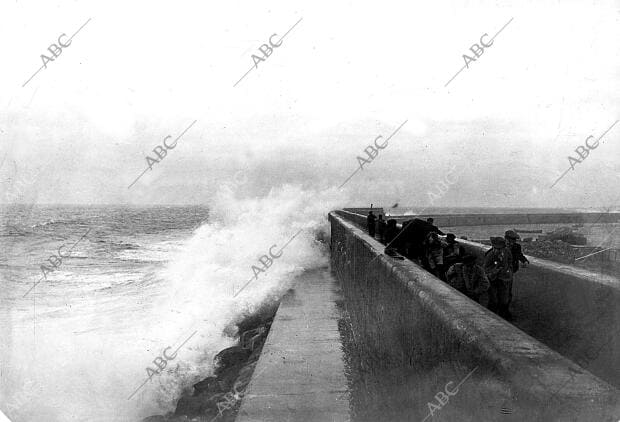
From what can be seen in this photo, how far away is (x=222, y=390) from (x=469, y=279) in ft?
15.9

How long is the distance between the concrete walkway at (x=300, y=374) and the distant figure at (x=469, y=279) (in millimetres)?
1649

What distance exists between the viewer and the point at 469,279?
15.9ft

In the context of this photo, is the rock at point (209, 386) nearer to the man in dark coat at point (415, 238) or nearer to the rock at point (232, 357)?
the rock at point (232, 357)

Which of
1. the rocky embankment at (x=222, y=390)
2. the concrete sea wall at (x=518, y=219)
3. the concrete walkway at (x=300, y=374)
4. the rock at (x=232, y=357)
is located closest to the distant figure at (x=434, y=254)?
the concrete walkway at (x=300, y=374)

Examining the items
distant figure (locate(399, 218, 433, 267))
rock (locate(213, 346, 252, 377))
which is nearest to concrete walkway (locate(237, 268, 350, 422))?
rock (locate(213, 346, 252, 377))

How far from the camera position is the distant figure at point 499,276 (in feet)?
15.1

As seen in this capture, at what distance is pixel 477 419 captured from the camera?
201 cm

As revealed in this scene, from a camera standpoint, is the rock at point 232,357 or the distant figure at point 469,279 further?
the rock at point 232,357

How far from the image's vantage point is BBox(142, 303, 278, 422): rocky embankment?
277 inches

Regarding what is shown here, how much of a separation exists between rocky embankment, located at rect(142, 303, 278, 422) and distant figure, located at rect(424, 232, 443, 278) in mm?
2971

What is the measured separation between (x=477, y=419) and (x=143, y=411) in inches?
332

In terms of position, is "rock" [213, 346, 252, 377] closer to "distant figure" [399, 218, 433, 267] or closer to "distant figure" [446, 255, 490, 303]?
"distant figure" [399, 218, 433, 267]

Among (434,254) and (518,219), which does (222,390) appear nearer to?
(434,254)

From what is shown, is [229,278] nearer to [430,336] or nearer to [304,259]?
[304,259]
